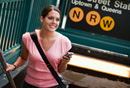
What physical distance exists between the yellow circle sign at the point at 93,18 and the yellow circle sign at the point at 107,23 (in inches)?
5.0

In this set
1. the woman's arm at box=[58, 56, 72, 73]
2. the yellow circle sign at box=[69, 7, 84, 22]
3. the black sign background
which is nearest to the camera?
the woman's arm at box=[58, 56, 72, 73]

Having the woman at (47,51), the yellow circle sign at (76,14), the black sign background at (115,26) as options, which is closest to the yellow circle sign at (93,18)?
the black sign background at (115,26)

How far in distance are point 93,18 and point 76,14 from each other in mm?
449

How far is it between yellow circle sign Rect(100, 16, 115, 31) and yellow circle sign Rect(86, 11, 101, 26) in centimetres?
13

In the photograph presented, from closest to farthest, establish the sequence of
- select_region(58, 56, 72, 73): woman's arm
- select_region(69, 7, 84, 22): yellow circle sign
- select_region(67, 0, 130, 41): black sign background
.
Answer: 1. select_region(58, 56, 72, 73): woman's arm
2. select_region(67, 0, 130, 41): black sign background
3. select_region(69, 7, 84, 22): yellow circle sign

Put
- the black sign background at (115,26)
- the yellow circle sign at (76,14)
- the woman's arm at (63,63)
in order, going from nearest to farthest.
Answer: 1. the woman's arm at (63,63)
2. the black sign background at (115,26)
3. the yellow circle sign at (76,14)

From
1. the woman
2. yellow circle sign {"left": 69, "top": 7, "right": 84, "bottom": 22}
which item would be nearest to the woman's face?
the woman

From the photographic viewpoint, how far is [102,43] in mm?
5789

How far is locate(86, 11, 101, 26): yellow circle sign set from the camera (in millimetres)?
5797

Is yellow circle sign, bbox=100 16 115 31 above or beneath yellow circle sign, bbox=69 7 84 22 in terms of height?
beneath

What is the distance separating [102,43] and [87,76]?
1436 millimetres

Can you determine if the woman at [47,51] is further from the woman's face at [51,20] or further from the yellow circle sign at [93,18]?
the yellow circle sign at [93,18]

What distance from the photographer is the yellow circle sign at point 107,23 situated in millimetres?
5768

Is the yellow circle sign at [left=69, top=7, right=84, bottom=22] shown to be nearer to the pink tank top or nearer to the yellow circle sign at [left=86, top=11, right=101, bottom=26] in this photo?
the yellow circle sign at [left=86, top=11, right=101, bottom=26]
